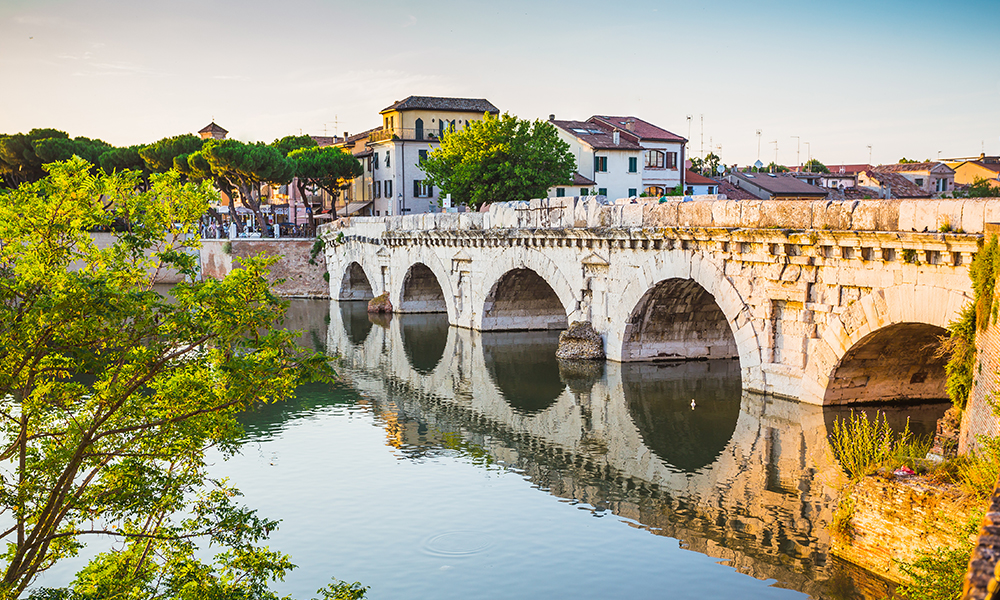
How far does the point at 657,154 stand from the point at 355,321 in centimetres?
2776

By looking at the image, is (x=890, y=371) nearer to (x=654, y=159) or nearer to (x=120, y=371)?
(x=120, y=371)

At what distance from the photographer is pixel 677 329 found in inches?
981

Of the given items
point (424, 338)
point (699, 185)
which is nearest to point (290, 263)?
point (424, 338)

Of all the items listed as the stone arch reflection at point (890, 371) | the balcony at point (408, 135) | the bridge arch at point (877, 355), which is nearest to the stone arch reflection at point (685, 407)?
the bridge arch at point (877, 355)

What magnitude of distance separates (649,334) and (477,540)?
12724 millimetres

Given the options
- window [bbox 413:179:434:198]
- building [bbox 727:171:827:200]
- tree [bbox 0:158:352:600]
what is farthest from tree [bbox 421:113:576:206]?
tree [bbox 0:158:352:600]

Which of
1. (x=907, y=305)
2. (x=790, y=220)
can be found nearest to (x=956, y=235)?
(x=907, y=305)

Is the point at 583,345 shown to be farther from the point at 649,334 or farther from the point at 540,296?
the point at 540,296

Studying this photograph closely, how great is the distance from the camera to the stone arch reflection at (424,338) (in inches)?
1134

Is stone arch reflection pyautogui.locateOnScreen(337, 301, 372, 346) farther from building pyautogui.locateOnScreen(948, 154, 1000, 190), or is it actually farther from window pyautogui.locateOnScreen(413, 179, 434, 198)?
building pyautogui.locateOnScreen(948, 154, 1000, 190)

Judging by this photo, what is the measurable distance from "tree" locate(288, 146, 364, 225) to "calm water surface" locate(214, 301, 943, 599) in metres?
37.1

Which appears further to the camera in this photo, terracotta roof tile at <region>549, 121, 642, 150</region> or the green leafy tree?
the green leafy tree

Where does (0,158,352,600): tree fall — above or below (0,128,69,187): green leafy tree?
below

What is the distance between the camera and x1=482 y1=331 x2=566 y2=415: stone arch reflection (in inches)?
899
